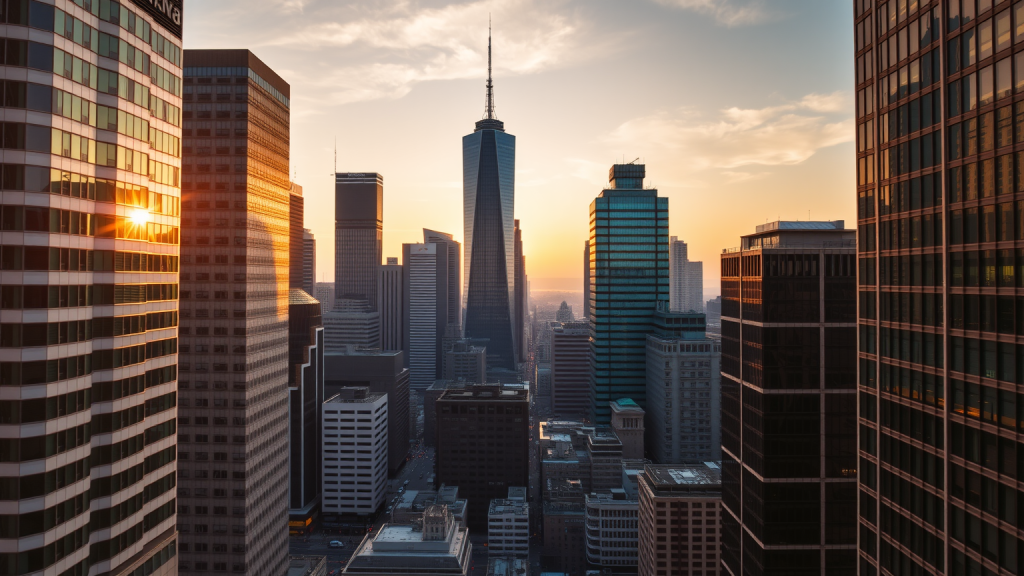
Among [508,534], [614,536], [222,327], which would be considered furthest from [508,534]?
[222,327]

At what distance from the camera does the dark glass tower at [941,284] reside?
3719 cm

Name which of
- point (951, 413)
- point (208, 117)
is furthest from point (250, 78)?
point (951, 413)

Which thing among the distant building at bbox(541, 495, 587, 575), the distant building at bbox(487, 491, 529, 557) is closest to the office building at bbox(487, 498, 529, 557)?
the distant building at bbox(487, 491, 529, 557)

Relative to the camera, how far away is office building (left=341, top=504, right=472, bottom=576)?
143 m

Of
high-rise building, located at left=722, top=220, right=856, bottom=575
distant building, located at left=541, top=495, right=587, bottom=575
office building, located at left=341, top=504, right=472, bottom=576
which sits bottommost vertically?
distant building, located at left=541, top=495, right=587, bottom=575

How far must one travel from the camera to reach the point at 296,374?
190250 millimetres

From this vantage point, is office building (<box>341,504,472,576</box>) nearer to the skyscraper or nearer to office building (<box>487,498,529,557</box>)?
office building (<box>487,498,529,557</box>)

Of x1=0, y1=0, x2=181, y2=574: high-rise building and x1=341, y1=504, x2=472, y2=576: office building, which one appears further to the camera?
x1=341, y1=504, x2=472, y2=576: office building

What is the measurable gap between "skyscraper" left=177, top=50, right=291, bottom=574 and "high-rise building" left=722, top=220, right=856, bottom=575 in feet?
260

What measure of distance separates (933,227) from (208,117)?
103 meters

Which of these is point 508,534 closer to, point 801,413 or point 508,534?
point 508,534

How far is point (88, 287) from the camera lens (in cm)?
5088

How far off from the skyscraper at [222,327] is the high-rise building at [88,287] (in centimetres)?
3878

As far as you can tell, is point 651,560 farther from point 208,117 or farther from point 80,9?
point 80,9
